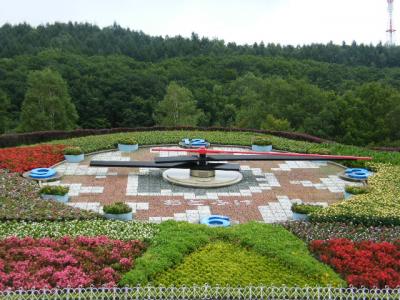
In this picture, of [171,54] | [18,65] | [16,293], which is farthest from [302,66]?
[16,293]

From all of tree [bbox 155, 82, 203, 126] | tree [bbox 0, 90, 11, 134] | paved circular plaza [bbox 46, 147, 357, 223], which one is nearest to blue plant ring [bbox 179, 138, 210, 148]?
paved circular plaza [bbox 46, 147, 357, 223]

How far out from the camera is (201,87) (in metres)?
58.5

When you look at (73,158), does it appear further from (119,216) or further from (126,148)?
(119,216)

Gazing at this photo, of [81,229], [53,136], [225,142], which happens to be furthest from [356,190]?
[53,136]

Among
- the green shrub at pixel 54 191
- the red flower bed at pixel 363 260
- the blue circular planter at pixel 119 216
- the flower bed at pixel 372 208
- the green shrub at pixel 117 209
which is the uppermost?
the green shrub at pixel 54 191

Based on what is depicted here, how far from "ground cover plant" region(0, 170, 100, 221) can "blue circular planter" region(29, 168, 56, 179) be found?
3.26 ft

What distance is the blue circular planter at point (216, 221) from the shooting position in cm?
1612

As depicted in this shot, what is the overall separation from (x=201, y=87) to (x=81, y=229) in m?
44.2

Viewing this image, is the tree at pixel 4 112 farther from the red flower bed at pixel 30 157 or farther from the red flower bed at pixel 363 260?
the red flower bed at pixel 363 260

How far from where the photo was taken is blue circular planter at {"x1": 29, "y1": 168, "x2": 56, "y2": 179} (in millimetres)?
20844

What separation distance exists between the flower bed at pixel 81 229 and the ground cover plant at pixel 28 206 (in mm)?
330

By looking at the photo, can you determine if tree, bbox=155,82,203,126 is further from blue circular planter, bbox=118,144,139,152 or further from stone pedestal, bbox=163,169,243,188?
stone pedestal, bbox=163,169,243,188

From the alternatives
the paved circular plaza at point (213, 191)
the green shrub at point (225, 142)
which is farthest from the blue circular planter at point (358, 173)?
the green shrub at point (225, 142)

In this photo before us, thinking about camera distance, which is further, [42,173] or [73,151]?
[73,151]
